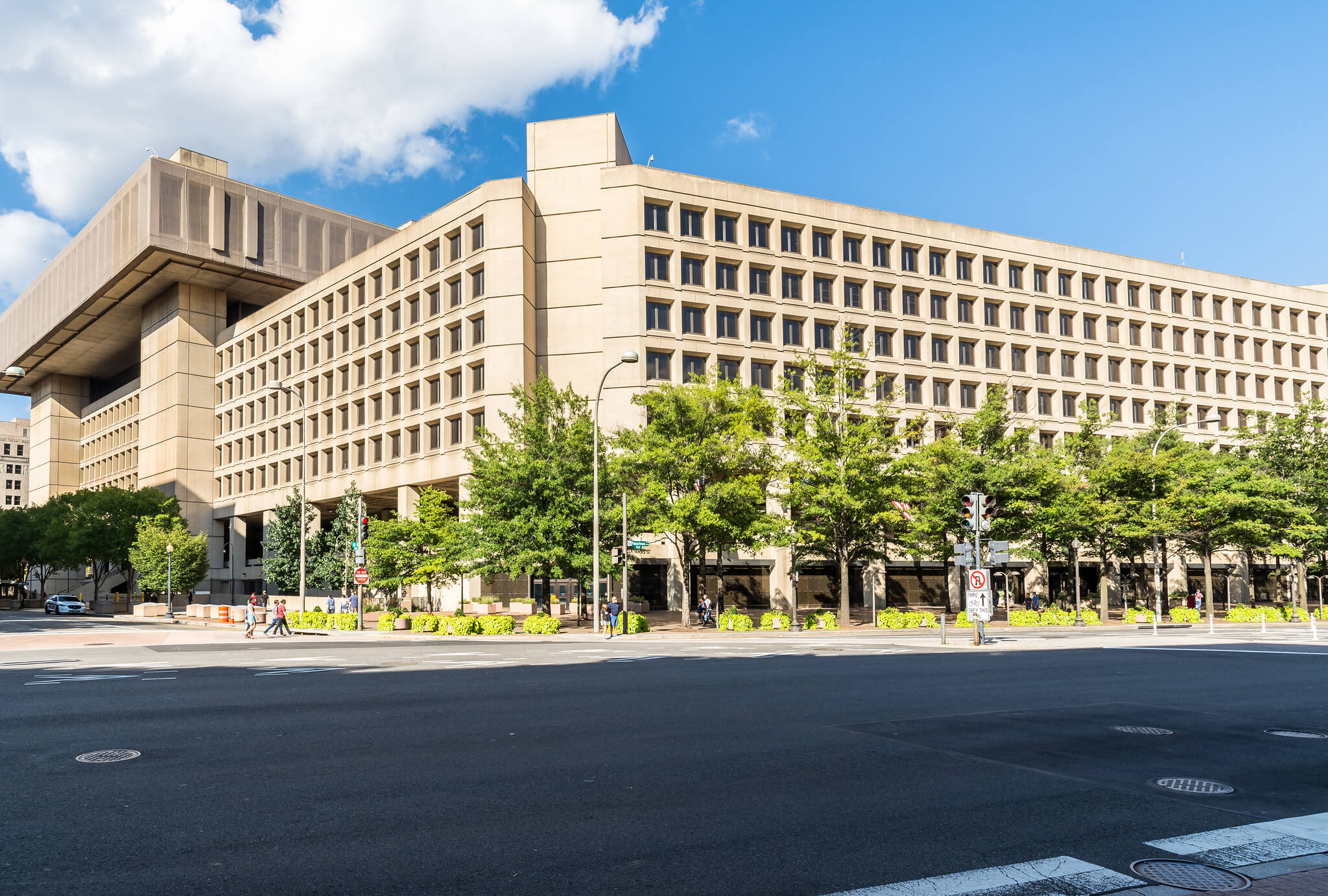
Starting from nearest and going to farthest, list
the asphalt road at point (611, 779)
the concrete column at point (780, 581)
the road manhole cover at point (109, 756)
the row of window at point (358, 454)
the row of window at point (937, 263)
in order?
the asphalt road at point (611, 779) → the road manhole cover at point (109, 756) → the concrete column at point (780, 581) → the row of window at point (358, 454) → the row of window at point (937, 263)

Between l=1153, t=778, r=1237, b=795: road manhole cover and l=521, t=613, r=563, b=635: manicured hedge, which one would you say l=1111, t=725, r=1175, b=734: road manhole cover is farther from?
l=521, t=613, r=563, b=635: manicured hedge

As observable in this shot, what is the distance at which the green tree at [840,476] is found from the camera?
40.9 m

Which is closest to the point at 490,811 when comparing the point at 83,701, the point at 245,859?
the point at 245,859

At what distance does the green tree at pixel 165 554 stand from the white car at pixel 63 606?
5.98m

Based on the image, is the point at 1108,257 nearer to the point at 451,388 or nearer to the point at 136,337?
the point at 451,388

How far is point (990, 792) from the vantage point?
24.7 ft

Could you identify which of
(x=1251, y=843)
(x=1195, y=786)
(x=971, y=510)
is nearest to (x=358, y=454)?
(x=971, y=510)

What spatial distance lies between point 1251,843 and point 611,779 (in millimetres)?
4711

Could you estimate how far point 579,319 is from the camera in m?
56.6

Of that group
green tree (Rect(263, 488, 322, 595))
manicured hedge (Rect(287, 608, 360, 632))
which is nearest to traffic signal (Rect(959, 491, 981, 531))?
manicured hedge (Rect(287, 608, 360, 632))

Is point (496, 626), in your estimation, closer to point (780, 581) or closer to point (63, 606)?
point (780, 581)

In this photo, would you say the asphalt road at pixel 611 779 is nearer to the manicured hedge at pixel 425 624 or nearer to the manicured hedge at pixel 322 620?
the manicured hedge at pixel 425 624

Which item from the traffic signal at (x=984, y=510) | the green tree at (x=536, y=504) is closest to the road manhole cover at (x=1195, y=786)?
the traffic signal at (x=984, y=510)

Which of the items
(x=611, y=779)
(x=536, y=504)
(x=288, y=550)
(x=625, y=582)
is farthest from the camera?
(x=288, y=550)
